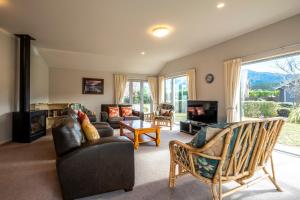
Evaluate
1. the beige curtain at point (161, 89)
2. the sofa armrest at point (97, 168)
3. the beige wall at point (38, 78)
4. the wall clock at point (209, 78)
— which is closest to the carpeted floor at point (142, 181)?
the sofa armrest at point (97, 168)

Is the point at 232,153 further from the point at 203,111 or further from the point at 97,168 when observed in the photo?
the point at 203,111

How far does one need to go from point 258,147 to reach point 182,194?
3.34 ft

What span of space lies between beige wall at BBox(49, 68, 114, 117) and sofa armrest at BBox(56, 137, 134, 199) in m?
5.41

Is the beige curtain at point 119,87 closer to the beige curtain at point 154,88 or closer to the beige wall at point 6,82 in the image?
the beige curtain at point 154,88

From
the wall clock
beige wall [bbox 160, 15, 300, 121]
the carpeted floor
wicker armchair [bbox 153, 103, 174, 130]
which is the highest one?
beige wall [bbox 160, 15, 300, 121]

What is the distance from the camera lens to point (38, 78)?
18.2 ft

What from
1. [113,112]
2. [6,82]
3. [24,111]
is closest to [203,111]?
[113,112]

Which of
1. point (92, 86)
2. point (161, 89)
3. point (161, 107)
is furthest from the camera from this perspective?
point (161, 89)

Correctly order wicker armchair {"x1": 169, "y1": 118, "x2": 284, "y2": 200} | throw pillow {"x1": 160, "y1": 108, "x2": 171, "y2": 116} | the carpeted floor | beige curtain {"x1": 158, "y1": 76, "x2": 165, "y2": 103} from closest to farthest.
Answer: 1. wicker armchair {"x1": 169, "y1": 118, "x2": 284, "y2": 200}
2. the carpeted floor
3. throw pillow {"x1": 160, "y1": 108, "x2": 171, "y2": 116}
4. beige curtain {"x1": 158, "y1": 76, "x2": 165, "y2": 103}

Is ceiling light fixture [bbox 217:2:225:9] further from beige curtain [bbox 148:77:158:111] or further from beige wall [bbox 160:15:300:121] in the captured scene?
beige curtain [bbox 148:77:158:111]

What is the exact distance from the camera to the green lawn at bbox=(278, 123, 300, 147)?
11.4 feet

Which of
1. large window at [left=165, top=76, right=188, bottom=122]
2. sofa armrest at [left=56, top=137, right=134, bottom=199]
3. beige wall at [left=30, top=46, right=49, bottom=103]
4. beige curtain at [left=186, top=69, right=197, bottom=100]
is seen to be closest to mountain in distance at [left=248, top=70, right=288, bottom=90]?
beige curtain at [left=186, top=69, right=197, bottom=100]

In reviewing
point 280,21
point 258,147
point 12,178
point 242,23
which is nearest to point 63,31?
point 12,178

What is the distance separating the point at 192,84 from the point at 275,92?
248cm
